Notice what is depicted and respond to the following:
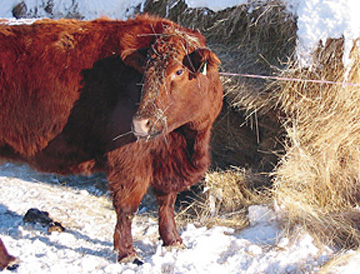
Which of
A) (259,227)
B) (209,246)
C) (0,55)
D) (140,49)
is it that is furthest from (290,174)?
(0,55)

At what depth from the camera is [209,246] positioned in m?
4.23

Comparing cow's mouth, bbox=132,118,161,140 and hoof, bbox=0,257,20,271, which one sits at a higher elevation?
cow's mouth, bbox=132,118,161,140

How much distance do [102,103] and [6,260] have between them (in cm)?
154

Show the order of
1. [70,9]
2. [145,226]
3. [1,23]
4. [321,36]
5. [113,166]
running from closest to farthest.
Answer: [113,166] → [1,23] → [321,36] → [145,226] → [70,9]

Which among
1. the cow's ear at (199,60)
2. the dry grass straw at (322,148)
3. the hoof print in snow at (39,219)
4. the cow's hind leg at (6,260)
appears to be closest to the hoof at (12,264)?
the cow's hind leg at (6,260)

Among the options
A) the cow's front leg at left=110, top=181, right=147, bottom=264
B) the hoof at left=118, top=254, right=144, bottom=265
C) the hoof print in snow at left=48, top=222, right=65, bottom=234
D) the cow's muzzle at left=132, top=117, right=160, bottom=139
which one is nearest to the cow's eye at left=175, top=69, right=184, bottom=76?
the cow's muzzle at left=132, top=117, right=160, bottom=139

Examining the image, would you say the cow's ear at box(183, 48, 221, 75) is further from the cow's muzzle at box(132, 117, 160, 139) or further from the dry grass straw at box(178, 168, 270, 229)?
the dry grass straw at box(178, 168, 270, 229)

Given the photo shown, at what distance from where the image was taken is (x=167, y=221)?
4.42m

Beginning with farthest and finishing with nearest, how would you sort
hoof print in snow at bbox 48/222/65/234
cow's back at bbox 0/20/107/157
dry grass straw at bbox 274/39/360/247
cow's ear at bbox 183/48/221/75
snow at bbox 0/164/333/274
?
hoof print in snow at bbox 48/222/65/234
dry grass straw at bbox 274/39/360/247
cow's back at bbox 0/20/107/157
snow at bbox 0/164/333/274
cow's ear at bbox 183/48/221/75

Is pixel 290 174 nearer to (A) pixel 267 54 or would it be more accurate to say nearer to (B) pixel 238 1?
(A) pixel 267 54

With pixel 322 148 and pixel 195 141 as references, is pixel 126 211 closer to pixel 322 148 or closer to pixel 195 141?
pixel 195 141

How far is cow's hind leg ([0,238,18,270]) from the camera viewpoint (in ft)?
12.6

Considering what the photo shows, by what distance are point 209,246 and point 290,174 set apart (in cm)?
129

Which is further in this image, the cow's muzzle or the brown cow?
the brown cow
